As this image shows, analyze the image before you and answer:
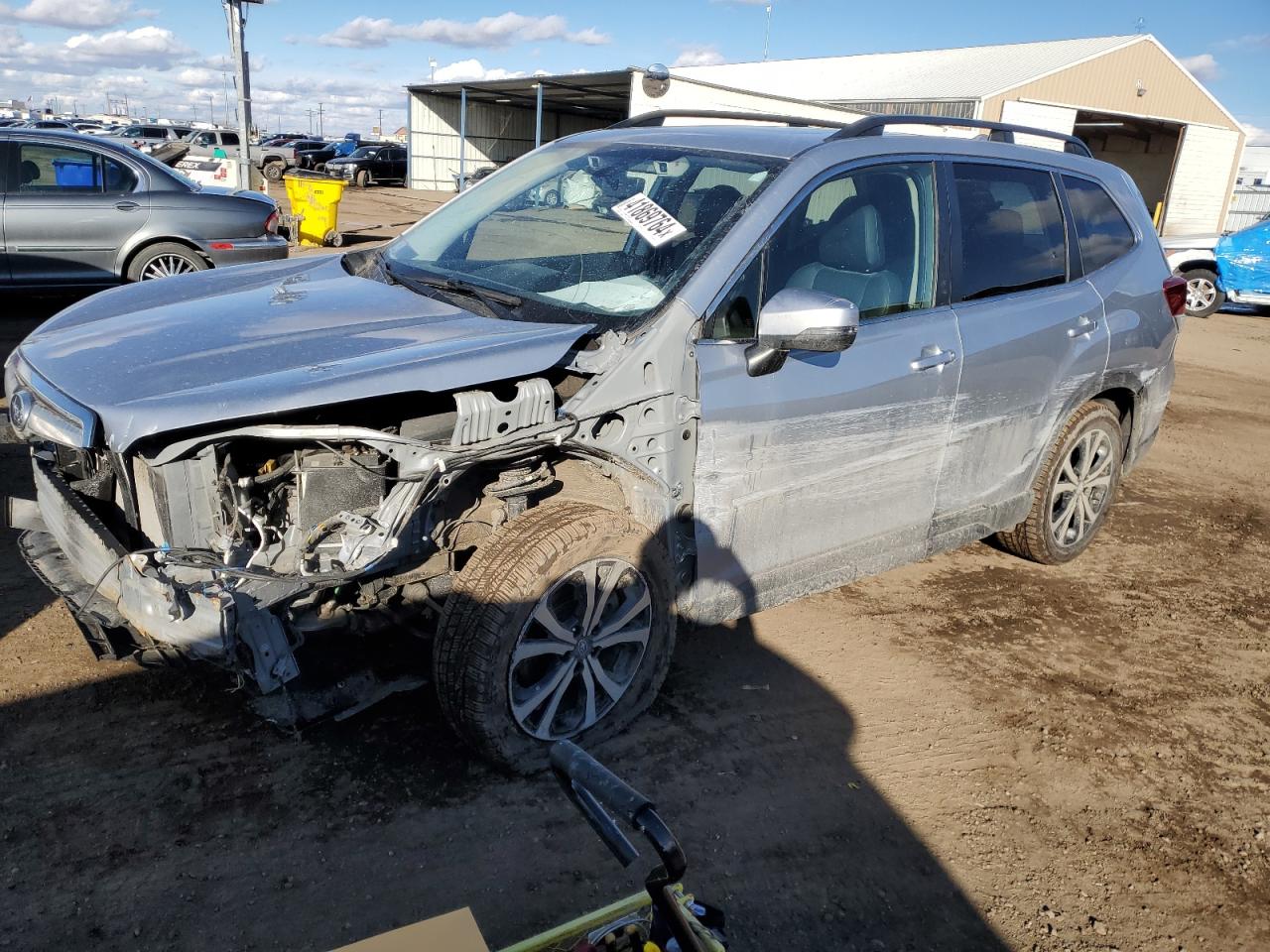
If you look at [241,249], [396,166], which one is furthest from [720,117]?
[396,166]

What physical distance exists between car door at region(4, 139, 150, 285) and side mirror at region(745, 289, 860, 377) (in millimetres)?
7664

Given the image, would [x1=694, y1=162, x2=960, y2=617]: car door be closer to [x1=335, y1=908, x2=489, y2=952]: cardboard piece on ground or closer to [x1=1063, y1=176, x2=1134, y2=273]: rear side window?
[x1=1063, y1=176, x2=1134, y2=273]: rear side window

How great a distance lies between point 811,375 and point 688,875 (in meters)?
1.60

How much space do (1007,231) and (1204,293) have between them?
13.4 meters

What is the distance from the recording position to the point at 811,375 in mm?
3227

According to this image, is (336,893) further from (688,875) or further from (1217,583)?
(1217,583)

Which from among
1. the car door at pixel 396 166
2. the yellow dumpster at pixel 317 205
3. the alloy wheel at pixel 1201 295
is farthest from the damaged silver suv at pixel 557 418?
the car door at pixel 396 166

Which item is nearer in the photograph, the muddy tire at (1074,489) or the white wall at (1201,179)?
the muddy tire at (1074,489)

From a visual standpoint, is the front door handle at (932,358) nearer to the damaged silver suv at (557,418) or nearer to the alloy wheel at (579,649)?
the damaged silver suv at (557,418)

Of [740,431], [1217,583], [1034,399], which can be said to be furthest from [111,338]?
[1217,583]

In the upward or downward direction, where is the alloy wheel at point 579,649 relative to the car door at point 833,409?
downward

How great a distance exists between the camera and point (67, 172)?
846 cm

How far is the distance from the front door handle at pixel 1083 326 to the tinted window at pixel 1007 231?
0.64ft

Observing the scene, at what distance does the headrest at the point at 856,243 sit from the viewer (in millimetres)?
3410
